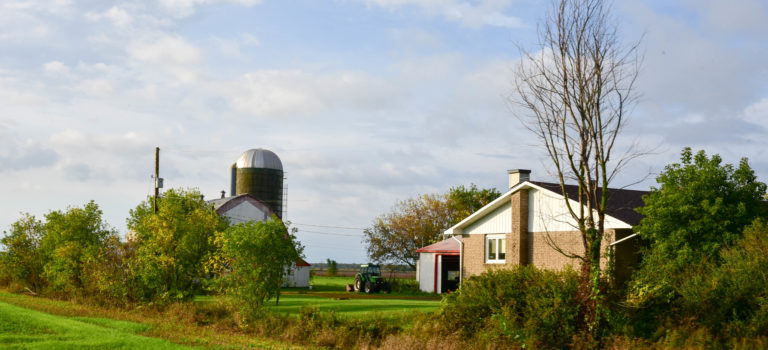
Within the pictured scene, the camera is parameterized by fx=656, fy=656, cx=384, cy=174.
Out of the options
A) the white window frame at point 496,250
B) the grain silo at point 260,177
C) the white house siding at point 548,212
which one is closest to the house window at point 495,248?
the white window frame at point 496,250

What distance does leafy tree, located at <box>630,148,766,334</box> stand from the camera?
756 inches

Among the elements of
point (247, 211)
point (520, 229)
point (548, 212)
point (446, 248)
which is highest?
point (247, 211)

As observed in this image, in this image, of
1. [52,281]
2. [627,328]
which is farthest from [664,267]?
[52,281]

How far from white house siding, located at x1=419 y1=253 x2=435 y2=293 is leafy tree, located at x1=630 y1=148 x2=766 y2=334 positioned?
860 inches

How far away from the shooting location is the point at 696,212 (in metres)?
19.9

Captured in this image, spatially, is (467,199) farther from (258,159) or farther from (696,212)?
(696,212)

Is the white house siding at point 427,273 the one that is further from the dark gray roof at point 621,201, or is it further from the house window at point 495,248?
the dark gray roof at point 621,201

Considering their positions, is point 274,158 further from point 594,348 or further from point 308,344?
point 594,348

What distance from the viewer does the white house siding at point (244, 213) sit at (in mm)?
47906

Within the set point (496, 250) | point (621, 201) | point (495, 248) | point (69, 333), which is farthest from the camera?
point (495, 248)

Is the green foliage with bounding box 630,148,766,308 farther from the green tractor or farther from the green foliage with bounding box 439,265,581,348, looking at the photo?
the green tractor

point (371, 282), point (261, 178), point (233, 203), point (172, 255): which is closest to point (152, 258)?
point (172, 255)

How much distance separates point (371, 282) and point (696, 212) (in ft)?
80.0

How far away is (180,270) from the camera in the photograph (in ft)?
85.5
